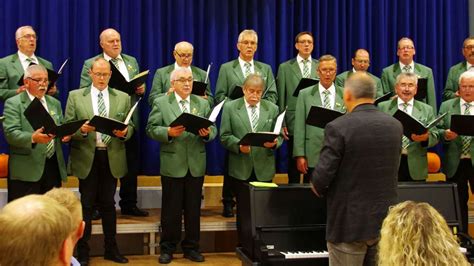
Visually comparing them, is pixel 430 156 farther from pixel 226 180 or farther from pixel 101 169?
pixel 101 169

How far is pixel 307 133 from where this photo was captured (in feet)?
16.6

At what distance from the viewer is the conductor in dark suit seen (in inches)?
124

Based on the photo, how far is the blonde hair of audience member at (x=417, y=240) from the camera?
5.49 feet

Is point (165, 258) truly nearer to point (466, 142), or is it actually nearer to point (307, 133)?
point (307, 133)

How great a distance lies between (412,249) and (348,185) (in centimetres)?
151

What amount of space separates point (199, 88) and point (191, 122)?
0.62 metres

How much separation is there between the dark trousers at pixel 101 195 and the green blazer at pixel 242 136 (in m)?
0.90

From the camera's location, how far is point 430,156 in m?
6.51

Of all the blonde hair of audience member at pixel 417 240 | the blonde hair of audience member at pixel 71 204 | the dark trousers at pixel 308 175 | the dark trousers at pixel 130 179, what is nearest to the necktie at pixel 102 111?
the dark trousers at pixel 130 179

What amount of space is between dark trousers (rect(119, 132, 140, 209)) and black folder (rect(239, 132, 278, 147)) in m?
1.15

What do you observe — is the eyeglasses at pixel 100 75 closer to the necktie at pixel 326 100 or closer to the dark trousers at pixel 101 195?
the dark trousers at pixel 101 195

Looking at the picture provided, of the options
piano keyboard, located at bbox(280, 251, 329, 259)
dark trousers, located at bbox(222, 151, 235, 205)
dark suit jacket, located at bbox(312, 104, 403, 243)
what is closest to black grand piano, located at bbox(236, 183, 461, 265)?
piano keyboard, located at bbox(280, 251, 329, 259)

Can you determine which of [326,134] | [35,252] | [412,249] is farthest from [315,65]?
[35,252]

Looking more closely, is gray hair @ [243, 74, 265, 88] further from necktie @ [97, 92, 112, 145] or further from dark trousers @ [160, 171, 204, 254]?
necktie @ [97, 92, 112, 145]
